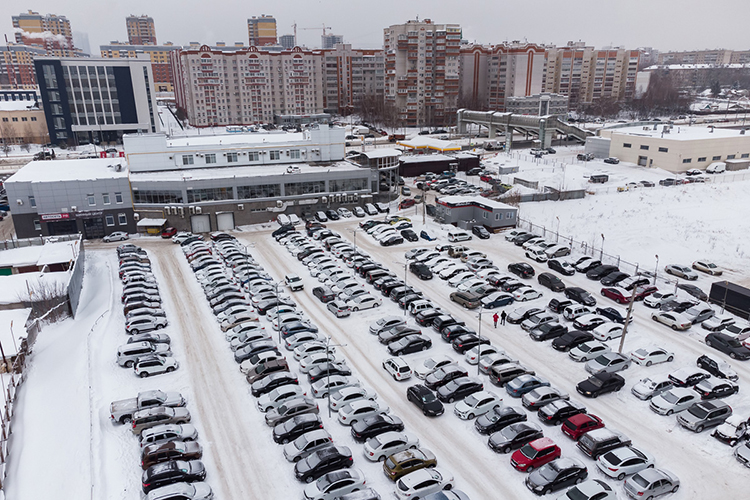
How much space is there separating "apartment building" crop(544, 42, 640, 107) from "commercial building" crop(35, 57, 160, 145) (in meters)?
99.0

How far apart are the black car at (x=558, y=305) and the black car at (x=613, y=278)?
518cm

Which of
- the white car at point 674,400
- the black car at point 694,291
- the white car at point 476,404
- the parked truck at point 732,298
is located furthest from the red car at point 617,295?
the white car at point 476,404

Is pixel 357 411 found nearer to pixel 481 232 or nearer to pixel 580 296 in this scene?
pixel 580 296

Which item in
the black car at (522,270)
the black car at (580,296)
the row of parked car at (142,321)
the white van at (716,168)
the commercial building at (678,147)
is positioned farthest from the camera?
the commercial building at (678,147)

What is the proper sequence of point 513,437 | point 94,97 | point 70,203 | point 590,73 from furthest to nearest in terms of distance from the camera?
point 590,73
point 94,97
point 70,203
point 513,437

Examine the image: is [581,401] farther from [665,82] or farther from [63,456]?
[665,82]

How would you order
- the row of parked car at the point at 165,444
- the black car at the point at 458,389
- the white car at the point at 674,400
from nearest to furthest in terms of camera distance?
1. the row of parked car at the point at 165,444
2. the white car at the point at 674,400
3. the black car at the point at 458,389

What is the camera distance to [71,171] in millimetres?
48875

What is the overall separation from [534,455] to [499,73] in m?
118

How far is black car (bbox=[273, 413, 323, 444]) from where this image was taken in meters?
19.8

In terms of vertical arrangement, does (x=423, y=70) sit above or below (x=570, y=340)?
above

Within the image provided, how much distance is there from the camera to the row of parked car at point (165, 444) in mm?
16859

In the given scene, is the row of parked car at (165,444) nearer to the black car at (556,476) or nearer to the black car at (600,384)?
the black car at (556,476)

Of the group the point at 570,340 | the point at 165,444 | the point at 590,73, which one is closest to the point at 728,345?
the point at 570,340
